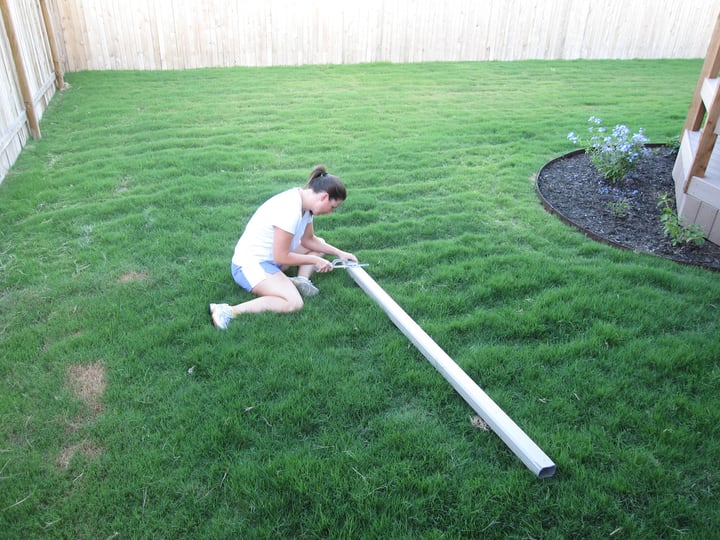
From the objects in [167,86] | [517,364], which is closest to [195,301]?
[517,364]

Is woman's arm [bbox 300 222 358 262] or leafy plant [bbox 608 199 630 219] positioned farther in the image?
leafy plant [bbox 608 199 630 219]

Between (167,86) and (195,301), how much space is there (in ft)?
25.8

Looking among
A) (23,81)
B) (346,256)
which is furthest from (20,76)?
(346,256)

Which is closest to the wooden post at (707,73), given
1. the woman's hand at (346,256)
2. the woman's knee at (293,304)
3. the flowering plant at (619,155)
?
the flowering plant at (619,155)

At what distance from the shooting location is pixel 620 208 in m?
5.20

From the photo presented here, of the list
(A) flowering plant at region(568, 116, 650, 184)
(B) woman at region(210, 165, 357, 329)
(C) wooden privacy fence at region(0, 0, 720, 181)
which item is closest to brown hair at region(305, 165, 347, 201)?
(B) woman at region(210, 165, 357, 329)

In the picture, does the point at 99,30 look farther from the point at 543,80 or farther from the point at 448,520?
the point at 448,520

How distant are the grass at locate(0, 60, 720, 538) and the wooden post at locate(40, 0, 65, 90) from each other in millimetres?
4455

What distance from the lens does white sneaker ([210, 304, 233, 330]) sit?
3601mm

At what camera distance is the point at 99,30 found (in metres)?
11.4

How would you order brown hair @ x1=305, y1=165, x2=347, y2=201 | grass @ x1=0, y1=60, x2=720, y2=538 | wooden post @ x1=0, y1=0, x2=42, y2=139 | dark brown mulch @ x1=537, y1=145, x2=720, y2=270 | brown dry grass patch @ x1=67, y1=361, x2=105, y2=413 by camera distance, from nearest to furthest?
grass @ x1=0, y1=60, x2=720, y2=538
brown dry grass patch @ x1=67, y1=361, x2=105, y2=413
brown hair @ x1=305, y1=165, x2=347, y2=201
dark brown mulch @ x1=537, y1=145, x2=720, y2=270
wooden post @ x1=0, y1=0, x2=42, y2=139

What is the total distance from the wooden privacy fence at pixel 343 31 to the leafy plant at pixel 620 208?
28.2 feet

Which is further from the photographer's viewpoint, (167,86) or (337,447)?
(167,86)

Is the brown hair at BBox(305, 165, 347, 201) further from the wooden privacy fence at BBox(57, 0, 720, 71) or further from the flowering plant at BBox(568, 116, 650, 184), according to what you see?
the wooden privacy fence at BBox(57, 0, 720, 71)
